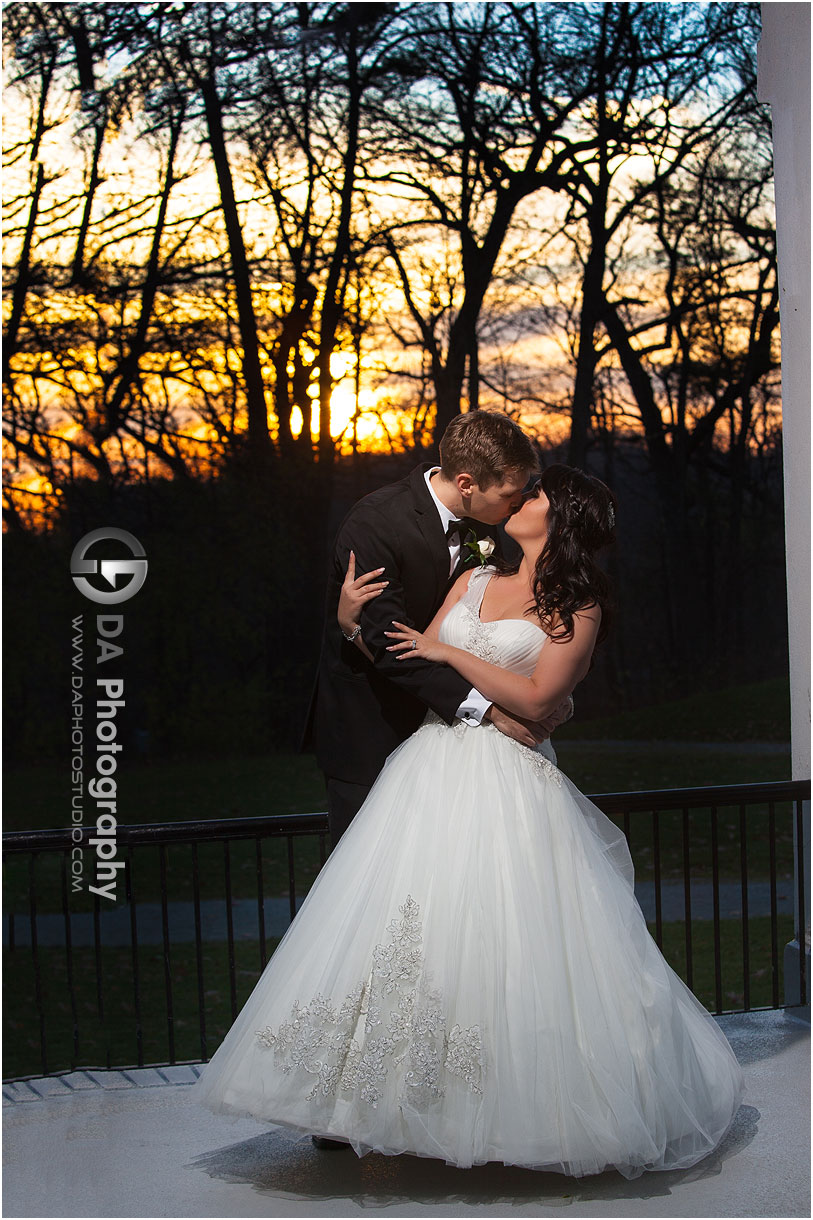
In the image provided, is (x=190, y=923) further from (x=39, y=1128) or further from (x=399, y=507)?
(x=399, y=507)

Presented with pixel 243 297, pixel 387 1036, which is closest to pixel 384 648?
pixel 387 1036

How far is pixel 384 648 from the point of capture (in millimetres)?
3061

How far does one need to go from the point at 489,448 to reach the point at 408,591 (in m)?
0.50

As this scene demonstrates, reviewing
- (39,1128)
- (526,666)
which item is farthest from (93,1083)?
(526,666)

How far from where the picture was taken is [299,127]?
1477 centimetres

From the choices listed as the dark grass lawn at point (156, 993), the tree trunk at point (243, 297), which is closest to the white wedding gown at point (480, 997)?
the dark grass lawn at point (156, 993)

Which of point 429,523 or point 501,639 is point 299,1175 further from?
point 429,523

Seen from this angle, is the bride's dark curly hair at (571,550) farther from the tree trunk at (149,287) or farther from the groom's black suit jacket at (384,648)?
the tree trunk at (149,287)

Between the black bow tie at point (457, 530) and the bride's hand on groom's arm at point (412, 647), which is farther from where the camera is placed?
the black bow tie at point (457, 530)

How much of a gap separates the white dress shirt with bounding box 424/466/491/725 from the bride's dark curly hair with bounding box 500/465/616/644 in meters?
0.26

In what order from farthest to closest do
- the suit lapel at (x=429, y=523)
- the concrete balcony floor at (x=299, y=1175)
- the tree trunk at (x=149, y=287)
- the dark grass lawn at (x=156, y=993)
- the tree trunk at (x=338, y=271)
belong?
the tree trunk at (x=338, y=271) → the tree trunk at (x=149, y=287) → the dark grass lawn at (x=156, y=993) → the suit lapel at (x=429, y=523) → the concrete balcony floor at (x=299, y=1175)

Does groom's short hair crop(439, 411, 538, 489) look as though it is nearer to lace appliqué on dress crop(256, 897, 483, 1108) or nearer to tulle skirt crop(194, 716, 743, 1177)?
tulle skirt crop(194, 716, 743, 1177)

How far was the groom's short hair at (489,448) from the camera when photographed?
2.98 meters

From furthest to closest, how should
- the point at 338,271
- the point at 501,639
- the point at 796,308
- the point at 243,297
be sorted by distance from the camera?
1. the point at 338,271
2. the point at 243,297
3. the point at 796,308
4. the point at 501,639
